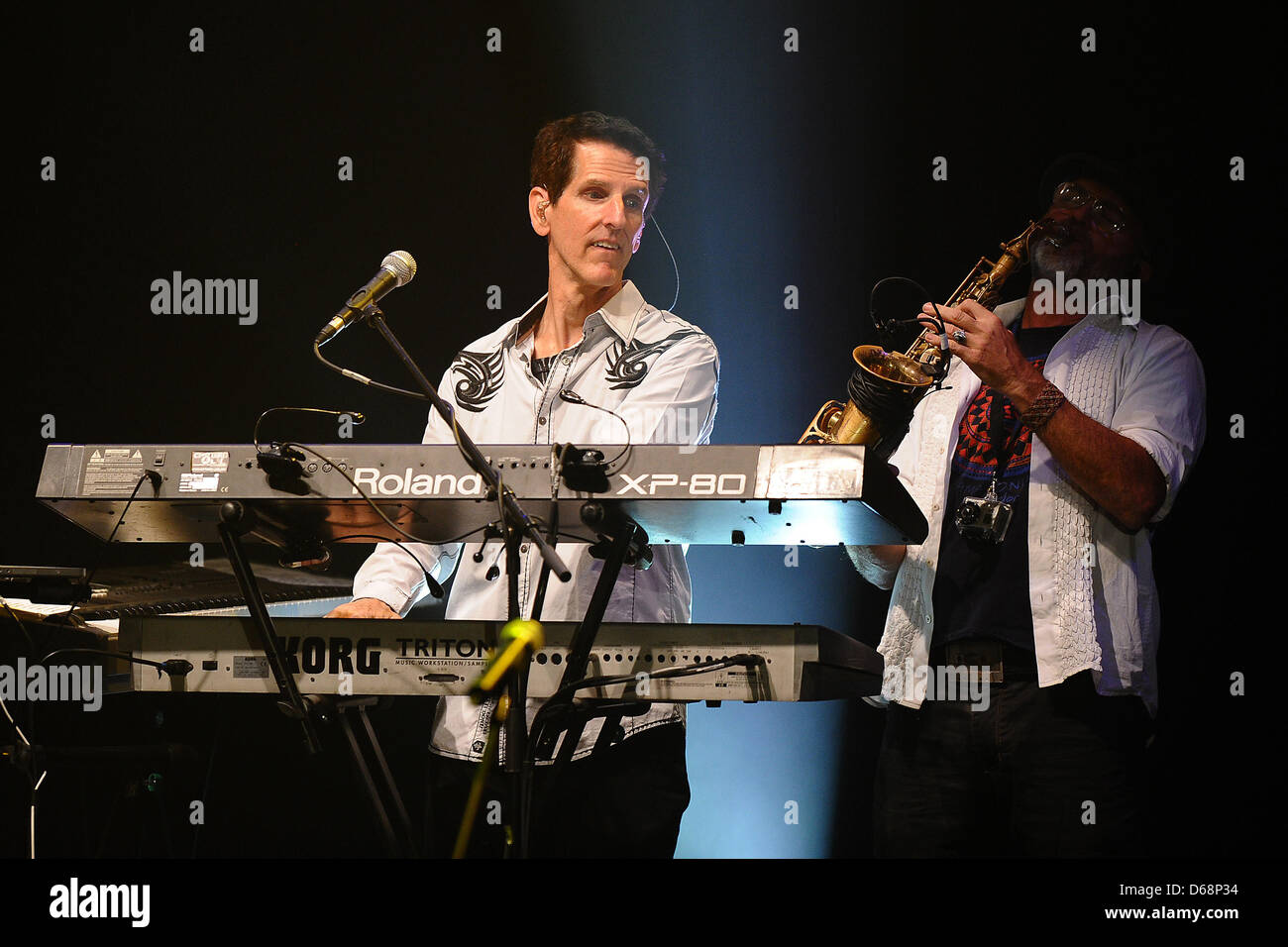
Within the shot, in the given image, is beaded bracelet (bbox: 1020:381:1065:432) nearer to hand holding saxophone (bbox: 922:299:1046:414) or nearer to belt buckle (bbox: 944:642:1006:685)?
hand holding saxophone (bbox: 922:299:1046:414)

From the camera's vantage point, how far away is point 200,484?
2.04 metres

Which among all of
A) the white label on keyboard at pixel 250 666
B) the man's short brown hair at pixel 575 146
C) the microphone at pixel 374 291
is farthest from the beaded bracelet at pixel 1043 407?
the white label on keyboard at pixel 250 666

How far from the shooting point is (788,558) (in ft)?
11.6

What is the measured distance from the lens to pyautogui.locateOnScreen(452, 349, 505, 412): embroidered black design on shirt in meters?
2.80

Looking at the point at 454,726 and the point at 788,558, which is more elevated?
the point at 788,558

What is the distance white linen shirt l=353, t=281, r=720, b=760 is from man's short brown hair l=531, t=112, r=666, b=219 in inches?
14.8

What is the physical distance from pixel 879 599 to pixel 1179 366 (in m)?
1.11

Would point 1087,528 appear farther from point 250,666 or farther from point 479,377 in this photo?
point 250,666

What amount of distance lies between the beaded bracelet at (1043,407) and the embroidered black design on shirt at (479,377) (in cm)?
119

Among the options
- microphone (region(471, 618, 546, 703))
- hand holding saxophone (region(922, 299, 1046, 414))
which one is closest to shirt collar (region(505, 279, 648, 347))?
hand holding saxophone (region(922, 299, 1046, 414))

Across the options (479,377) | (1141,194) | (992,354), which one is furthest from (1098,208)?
(479,377)

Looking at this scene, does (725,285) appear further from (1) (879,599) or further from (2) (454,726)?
(2) (454,726)
